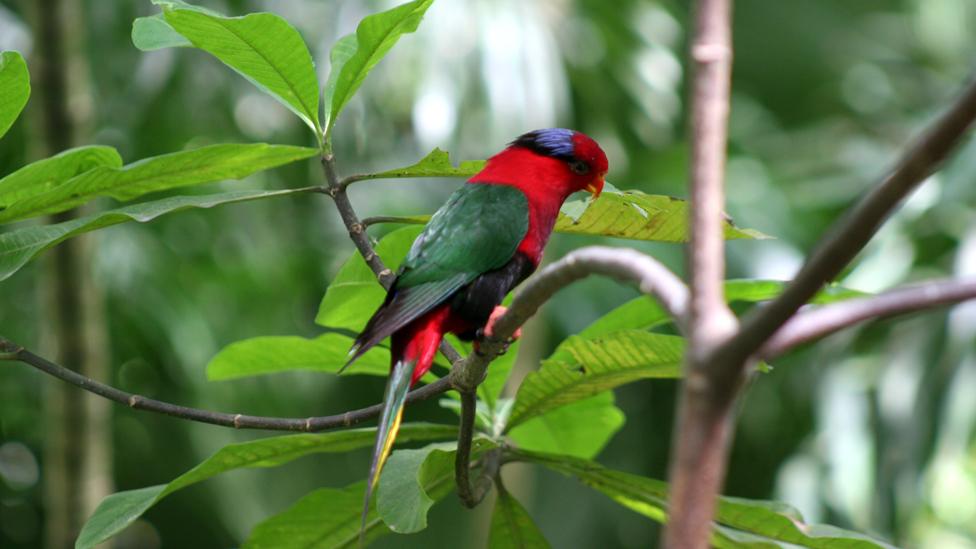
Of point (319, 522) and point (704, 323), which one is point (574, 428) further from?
point (704, 323)

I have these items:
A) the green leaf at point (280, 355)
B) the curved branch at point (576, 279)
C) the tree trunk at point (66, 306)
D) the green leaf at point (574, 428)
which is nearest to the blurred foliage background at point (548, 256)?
the tree trunk at point (66, 306)

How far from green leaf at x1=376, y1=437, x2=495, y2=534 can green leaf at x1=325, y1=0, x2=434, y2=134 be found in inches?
21.8

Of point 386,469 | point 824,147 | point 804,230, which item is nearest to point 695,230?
point 386,469

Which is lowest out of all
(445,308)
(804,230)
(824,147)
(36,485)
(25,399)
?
(36,485)

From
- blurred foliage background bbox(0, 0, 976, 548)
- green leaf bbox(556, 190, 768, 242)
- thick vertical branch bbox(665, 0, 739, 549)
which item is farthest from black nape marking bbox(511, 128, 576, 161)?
blurred foliage background bbox(0, 0, 976, 548)

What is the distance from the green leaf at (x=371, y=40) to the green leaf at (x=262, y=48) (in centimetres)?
5

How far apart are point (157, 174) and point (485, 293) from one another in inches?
23.3

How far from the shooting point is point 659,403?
18.5 feet

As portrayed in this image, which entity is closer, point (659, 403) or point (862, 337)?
point (862, 337)

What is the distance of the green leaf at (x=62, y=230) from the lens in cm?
159

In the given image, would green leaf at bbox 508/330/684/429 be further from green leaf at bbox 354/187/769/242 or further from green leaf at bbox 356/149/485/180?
green leaf at bbox 356/149/485/180

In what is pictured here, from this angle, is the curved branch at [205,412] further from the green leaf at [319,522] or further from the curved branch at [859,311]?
the curved branch at [859,311]

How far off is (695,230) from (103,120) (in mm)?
4057

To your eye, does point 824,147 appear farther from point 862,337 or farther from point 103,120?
point 103,120
